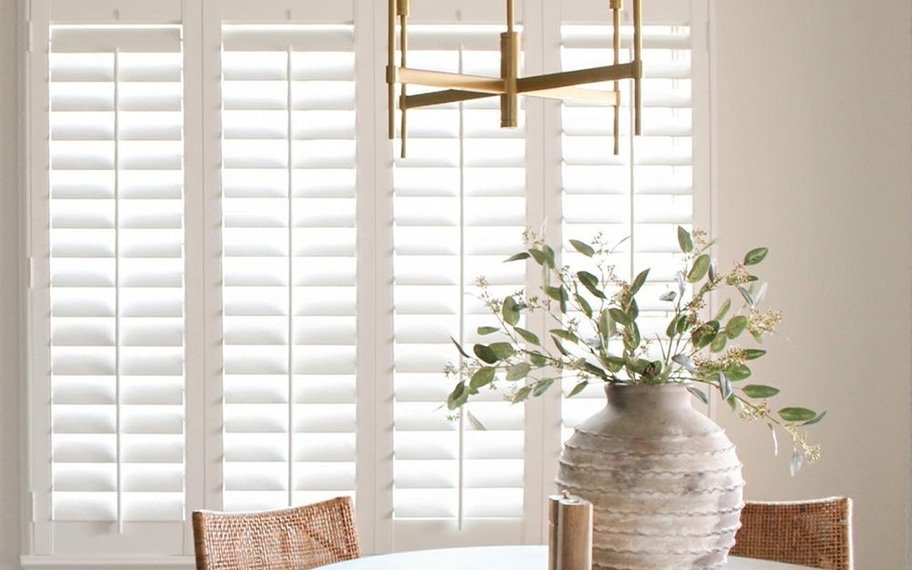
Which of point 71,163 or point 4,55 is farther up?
point 4,55

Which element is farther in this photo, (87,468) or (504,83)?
(87,468)

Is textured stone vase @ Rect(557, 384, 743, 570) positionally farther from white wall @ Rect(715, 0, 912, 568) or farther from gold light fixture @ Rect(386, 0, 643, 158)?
white wall @ Rect(715, 0, 912, 568)

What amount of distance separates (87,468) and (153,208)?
69 centimetres

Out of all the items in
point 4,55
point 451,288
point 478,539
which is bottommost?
point 478,539

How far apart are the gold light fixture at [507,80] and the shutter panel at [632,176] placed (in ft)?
3.73

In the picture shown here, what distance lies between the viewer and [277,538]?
7.34 feet

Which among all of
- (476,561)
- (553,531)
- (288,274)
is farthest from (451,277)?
(553,531)

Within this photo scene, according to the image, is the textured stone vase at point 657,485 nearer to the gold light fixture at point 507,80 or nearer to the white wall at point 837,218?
the gold light fixture at point 507,80

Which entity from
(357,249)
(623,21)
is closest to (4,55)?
(357,249)

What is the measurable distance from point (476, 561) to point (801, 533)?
29.0 inches

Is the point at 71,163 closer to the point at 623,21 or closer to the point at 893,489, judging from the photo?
the point at 623,21

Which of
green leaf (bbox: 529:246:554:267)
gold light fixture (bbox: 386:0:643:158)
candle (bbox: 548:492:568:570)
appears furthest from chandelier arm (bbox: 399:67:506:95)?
candle (bbox: 548:492:568:570)

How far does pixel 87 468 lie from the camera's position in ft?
9.36

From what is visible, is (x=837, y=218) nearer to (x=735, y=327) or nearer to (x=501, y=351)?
(x=735, y=327)
